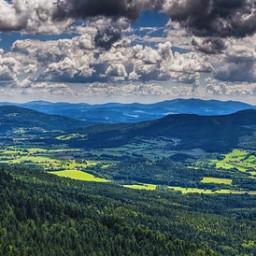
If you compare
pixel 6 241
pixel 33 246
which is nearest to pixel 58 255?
pixel 33 246

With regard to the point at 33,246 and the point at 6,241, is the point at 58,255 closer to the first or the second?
the point at 33,246
